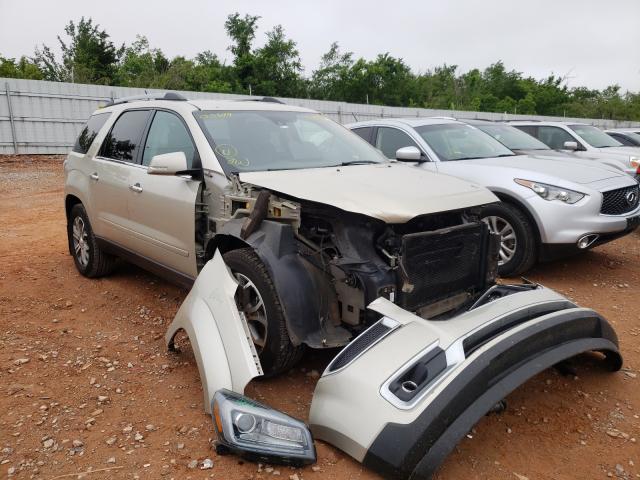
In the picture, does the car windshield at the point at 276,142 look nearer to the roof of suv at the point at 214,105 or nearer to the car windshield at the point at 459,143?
the roof of suv at the point at 214,105

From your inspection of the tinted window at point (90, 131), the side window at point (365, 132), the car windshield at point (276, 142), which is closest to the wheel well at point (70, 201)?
the tinted window at point (90, 131)

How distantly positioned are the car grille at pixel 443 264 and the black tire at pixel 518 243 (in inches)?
79.4

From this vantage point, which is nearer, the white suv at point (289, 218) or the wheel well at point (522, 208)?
the white suv at point (289, 218)

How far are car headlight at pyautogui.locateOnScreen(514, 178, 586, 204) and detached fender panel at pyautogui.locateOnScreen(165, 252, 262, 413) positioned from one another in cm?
353

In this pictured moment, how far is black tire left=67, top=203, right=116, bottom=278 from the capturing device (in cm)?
521

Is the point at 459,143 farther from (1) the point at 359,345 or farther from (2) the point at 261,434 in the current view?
(2) the point at 261,434

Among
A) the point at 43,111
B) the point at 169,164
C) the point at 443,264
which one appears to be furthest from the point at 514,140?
the point at 43,111

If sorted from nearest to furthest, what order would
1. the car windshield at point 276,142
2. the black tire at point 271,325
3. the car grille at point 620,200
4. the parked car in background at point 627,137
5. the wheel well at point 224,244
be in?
the black tire at point 271,325 → the wheel well at point 224,244 → the car windshield at point 276,142 → the car grille at point 620,200 → the parked car in background at point 627,137

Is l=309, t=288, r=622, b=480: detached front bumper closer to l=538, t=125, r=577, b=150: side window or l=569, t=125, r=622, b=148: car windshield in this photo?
Result: l=538, t=125, r=577, b=150: side window

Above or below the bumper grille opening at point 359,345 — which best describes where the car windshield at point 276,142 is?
above

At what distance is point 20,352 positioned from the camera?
146 inches

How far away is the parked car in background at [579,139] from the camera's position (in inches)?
388

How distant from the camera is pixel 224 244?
11.7ft

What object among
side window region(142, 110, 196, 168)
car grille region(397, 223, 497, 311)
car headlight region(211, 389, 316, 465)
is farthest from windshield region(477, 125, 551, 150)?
car headlight region(211, 389, 316, 465)
